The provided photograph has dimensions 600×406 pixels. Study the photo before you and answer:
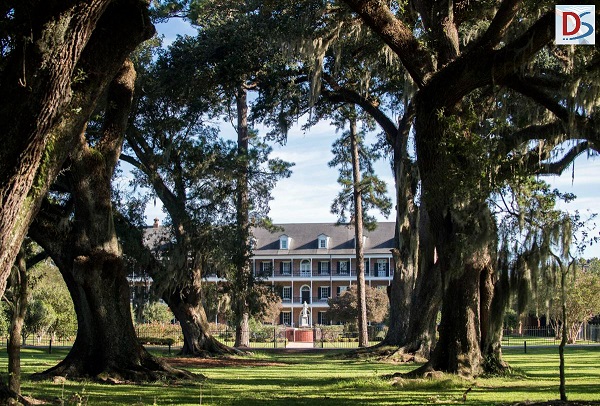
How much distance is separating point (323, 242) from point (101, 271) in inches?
2315

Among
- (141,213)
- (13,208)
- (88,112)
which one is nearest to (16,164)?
(13,208)

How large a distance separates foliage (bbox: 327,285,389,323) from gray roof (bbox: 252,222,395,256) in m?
12.5

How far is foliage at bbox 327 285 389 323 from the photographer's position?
5759 centimetres

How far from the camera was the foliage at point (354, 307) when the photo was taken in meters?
57.6

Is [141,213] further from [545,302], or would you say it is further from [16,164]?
[16,164]

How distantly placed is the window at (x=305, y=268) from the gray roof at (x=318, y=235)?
1.63 m

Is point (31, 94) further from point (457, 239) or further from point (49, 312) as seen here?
point (49, 312)

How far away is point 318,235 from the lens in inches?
2926

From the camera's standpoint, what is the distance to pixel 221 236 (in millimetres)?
24594

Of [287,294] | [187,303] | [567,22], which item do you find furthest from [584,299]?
[287,294]

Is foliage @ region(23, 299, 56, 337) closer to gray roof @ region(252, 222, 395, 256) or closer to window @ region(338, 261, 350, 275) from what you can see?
gray roof @ region(252, 222, 395, 256)

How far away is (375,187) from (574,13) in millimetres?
26181

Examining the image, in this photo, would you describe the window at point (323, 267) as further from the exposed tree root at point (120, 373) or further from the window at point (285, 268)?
the exposed tree root at point (120, 373)

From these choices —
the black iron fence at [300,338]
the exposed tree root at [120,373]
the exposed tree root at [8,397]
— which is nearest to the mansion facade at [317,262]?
the black iron fence at [300,338]
